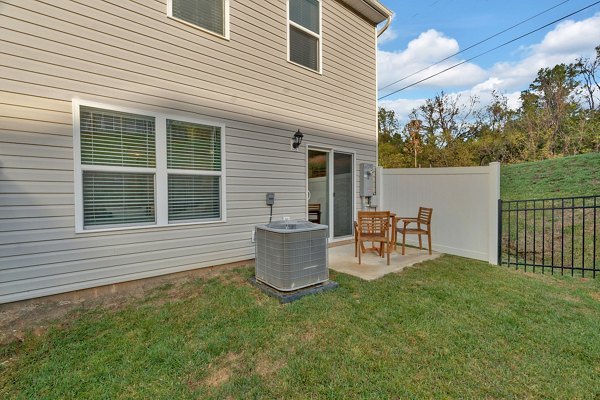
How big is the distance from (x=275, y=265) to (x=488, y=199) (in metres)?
3.88

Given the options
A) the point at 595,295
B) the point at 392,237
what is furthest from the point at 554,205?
the point at 392,237

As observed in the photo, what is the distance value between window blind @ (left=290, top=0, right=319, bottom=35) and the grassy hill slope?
6991mm

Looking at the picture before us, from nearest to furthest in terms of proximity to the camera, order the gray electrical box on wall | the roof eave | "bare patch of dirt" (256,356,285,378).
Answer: "bare patch of dirt" (256,356,285,378), the roof eave, the gray electrical box on wall

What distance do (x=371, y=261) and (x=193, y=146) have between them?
3.33 metres

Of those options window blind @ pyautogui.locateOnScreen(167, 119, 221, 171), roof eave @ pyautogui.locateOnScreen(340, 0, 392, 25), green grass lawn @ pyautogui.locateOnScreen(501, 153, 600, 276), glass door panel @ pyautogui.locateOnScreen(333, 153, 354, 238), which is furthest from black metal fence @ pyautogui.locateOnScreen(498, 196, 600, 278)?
roof eave @ pyautogui.locateOnScreen(340, 0, 392, 25)

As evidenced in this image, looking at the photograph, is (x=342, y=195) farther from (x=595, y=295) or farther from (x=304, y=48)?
(x=595, y=295)

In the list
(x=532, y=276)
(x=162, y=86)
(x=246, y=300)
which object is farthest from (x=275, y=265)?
(x=532, y=276)

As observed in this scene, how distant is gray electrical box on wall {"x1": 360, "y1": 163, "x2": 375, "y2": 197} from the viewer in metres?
6.36

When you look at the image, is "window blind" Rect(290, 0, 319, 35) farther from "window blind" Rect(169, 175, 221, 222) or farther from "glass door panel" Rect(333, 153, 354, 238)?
"window blind" Rect(169, 175, 221, 222)

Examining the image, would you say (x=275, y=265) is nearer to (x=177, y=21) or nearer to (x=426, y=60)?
(x=177, y=21)

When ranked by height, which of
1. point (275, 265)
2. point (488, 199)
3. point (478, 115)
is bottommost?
point (275, 265)

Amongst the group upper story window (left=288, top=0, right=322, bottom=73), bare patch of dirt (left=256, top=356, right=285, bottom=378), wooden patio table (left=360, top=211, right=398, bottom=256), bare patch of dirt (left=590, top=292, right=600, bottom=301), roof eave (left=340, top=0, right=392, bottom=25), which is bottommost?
bare patch of dirt (left=256, top=356, right=285, bottom=378)

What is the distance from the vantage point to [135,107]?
136 inches

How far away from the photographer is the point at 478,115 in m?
14.9
